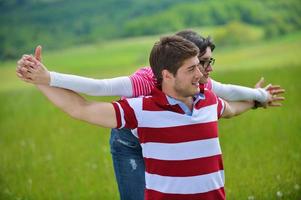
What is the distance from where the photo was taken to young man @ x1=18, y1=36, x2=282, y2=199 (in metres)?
2.69

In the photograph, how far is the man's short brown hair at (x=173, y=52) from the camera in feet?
8.71

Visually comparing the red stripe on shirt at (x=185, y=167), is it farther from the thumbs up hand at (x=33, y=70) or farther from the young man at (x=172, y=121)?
the thumbs up hand at (x=33, y=70)

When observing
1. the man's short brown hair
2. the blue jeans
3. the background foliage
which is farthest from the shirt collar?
the background foliage

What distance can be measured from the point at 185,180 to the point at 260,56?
806cm

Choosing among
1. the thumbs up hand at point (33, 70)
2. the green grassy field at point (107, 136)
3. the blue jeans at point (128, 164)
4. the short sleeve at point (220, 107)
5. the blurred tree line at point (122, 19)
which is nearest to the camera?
the thumbs up hand at point (33, 70)

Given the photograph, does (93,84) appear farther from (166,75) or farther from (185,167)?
(185,167)

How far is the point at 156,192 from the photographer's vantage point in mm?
2746

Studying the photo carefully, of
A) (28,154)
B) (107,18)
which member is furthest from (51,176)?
(107,18)

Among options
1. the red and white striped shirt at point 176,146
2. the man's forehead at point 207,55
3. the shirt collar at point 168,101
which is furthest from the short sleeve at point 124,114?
the man's forehead at point 207,55

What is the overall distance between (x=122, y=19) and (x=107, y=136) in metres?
5.29

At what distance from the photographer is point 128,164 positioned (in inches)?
126

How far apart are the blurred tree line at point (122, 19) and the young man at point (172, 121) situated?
27.8 feet

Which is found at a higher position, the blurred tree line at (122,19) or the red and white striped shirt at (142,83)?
the blurred tree line at (122,19)

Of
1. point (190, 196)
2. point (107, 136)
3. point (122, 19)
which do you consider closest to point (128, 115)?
point (190, 196)
